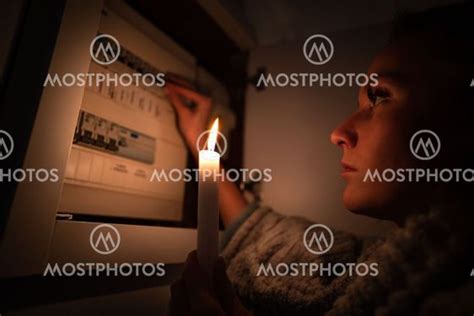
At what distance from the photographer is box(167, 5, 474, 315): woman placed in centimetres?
34

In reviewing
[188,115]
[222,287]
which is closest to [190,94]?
[188,115]

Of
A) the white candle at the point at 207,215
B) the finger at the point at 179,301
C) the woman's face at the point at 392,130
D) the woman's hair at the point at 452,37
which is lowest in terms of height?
the finger at the point at 179,301

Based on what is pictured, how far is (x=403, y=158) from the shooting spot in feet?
1.49

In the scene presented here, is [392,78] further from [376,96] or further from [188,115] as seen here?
[188,115]

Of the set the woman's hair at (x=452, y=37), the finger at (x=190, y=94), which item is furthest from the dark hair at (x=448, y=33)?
the finger at (x=190, y=94)

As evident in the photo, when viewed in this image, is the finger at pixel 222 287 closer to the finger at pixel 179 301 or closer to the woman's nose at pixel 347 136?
the finger at pixel 179 301

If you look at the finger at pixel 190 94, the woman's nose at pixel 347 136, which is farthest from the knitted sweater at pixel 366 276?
the finger at pixel 190 94

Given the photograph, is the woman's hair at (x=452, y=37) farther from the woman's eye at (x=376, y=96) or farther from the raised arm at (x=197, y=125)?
the raised arm at (x=197, y=125)

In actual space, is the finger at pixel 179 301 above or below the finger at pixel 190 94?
below

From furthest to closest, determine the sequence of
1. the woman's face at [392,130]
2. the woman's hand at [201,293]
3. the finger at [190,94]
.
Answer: the finger at [190,94]
the woman's face at [392,130]
the woman's hand at [201,293]

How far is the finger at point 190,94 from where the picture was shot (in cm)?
62

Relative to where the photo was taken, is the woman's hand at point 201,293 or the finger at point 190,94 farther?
the finger at point 190,94

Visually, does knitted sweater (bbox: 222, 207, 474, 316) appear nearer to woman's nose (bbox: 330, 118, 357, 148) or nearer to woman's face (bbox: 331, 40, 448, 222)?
woman's face (bbox: 331, 40, 448, 222)

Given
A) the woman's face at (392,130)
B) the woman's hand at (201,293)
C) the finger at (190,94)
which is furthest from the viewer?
the finger at (190,94)
